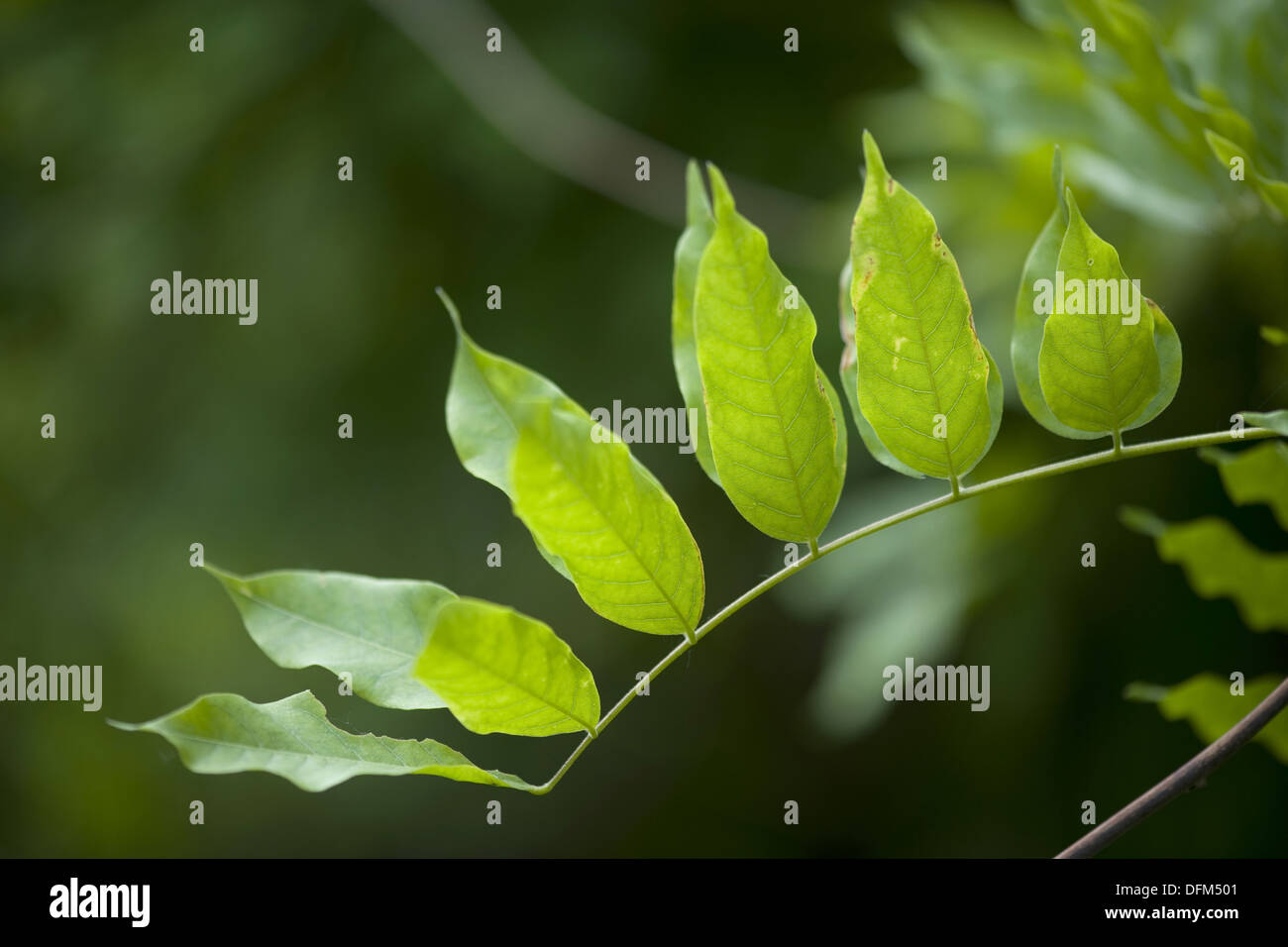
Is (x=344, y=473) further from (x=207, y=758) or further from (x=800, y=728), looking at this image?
(x=207, y=758)

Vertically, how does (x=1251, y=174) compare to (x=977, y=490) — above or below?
above

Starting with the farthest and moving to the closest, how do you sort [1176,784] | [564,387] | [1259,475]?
[564,387]
[1259,475]
[1176,784]

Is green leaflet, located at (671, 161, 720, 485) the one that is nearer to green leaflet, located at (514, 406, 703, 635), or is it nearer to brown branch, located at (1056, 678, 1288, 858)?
green leaflet, located at (514, 406, 703, 635)

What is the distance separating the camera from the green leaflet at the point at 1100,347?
387 millimetres

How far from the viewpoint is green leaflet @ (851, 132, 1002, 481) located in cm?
38

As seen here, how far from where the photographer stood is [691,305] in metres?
0.43

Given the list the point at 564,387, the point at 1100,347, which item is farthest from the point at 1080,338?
the point at 564,387

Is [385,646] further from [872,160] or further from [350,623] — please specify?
[872,160]

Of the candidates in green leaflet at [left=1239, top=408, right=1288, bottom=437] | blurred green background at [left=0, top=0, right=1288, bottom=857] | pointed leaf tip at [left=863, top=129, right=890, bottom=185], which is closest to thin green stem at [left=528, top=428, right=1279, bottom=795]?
green leaflet at [left=1239, top=408, right=1288, bottom=437]

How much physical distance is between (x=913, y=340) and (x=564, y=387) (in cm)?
125

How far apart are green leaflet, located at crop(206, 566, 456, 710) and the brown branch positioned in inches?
8.7

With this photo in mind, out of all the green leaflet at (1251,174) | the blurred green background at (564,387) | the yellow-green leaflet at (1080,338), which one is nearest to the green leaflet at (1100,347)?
the yellow-green leaflet at (1080,338)
